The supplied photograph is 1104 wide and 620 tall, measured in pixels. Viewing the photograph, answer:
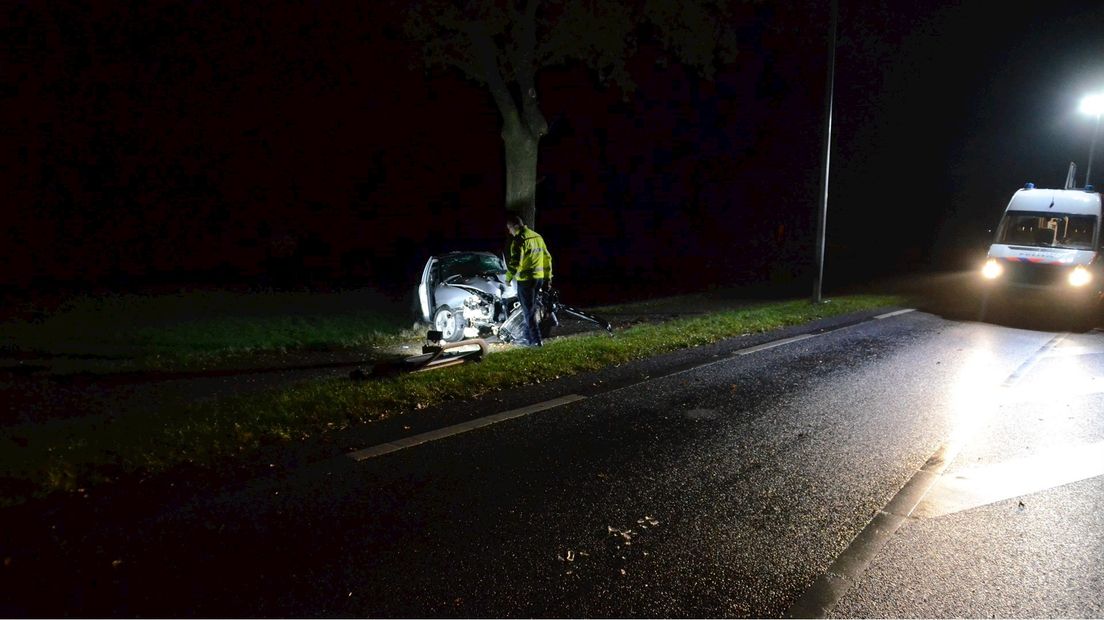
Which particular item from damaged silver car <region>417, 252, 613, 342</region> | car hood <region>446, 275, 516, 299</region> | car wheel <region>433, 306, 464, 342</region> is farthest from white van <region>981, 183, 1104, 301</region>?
car wheel <region>433, 306, 464, 342</region>

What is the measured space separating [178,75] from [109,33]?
1.68 m

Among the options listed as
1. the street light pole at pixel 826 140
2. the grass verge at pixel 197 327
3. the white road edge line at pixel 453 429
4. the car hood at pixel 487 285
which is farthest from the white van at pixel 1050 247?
the grass verge at pixel 197 327

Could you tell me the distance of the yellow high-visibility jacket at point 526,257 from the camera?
9859 mm

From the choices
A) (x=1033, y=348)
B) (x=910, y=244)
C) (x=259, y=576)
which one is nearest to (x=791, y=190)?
(x=910, y=244)

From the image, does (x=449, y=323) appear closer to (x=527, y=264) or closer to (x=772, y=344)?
(x=527, y=264)

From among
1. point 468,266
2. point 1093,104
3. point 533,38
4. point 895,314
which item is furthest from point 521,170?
point 1093,104

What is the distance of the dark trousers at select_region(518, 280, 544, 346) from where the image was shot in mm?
10014

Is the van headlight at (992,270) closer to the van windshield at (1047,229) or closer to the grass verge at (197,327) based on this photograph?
the van windshield at (1047,229)

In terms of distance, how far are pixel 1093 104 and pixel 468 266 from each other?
97.7ft

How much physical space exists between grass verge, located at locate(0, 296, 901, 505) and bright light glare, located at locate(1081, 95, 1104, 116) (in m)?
28.9

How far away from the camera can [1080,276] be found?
44.4 feet

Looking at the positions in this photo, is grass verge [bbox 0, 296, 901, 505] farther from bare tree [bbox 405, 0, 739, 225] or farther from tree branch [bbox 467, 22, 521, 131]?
tree branch [bbox 467, 22, 521, 131]

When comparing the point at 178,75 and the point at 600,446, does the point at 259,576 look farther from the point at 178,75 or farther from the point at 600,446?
the point at 178,75

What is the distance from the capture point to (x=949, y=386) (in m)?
8.11
